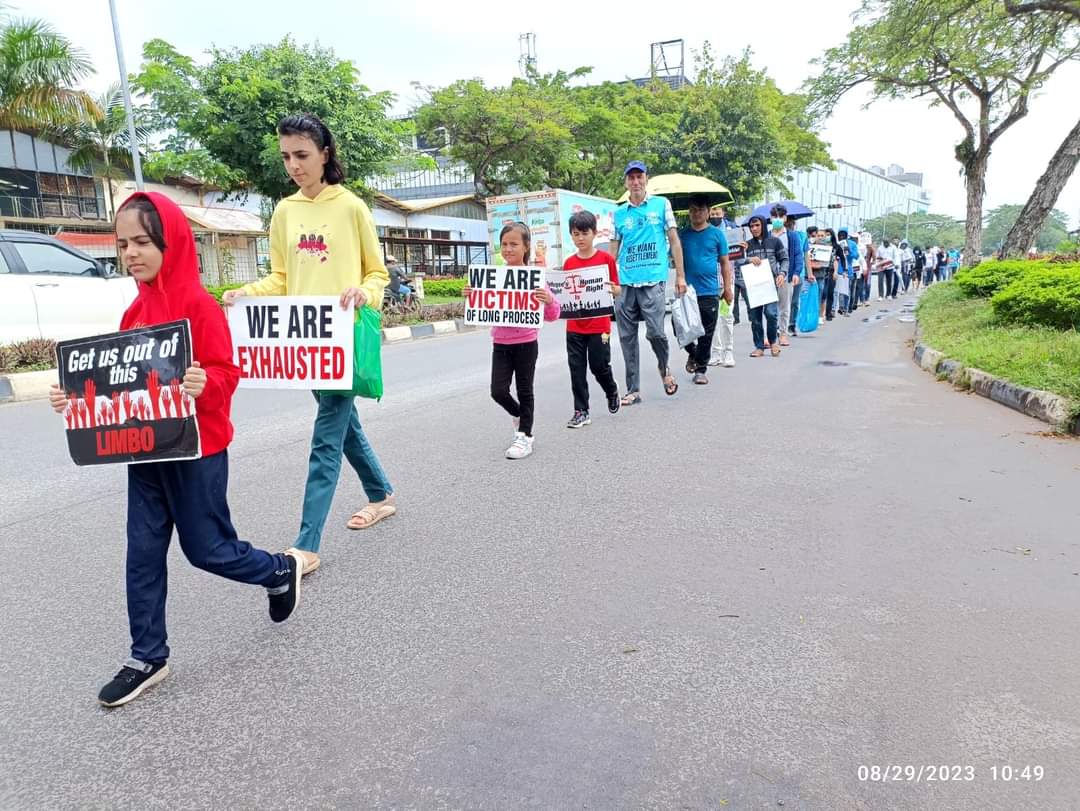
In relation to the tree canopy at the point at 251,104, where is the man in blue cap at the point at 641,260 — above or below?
below

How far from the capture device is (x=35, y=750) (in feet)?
6.77

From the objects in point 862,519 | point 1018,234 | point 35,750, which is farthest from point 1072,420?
point 1018,234

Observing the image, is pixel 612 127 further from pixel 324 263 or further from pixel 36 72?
pixel 324 263

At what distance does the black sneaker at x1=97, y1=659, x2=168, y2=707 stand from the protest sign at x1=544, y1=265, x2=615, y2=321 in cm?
386

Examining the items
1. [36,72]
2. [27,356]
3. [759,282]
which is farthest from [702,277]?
[36,72]

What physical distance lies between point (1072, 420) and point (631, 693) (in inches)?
183

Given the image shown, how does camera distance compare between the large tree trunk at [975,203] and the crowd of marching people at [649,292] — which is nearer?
the crowd of marching people at [649,292]

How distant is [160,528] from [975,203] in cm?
2403

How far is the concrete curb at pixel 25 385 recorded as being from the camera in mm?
7777

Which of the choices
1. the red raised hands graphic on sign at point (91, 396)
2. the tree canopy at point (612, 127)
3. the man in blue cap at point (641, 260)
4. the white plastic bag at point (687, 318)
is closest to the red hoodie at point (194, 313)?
the red raised hands graphic on sign at point (91, 396)

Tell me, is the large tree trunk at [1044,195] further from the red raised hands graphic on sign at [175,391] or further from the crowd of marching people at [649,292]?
the red raised hands graphic on sign at [175,391]

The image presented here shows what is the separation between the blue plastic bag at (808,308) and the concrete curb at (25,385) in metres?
10.3

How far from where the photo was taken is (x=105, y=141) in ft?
74.1

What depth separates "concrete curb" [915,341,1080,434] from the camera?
553cm
